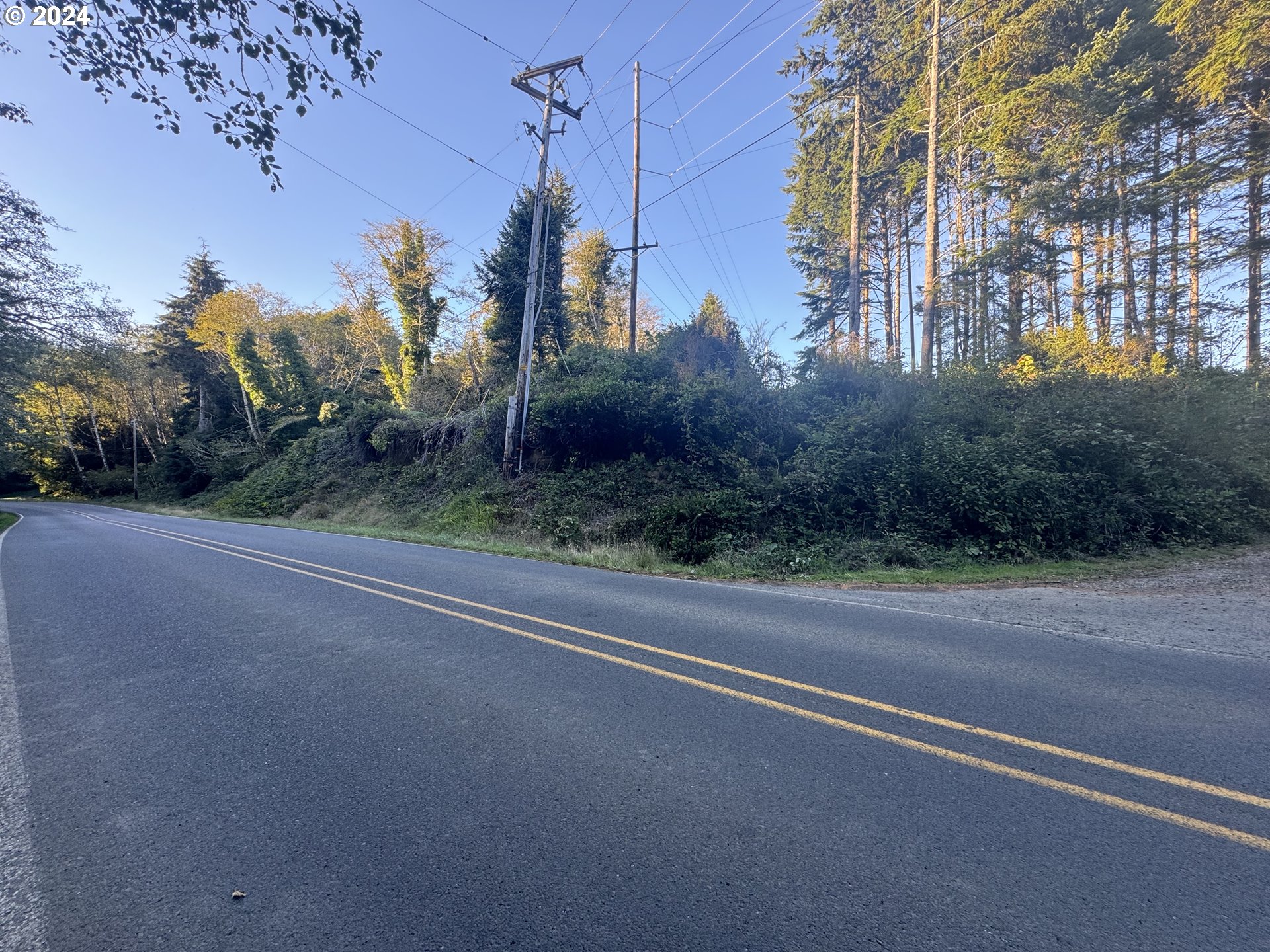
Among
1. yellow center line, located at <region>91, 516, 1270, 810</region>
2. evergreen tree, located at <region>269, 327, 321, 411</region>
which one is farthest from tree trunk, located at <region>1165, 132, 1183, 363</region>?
evergreen tree, located at <region>269, 327, 321, 411</region>

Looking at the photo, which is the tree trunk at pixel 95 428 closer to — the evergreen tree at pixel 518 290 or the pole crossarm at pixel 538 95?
the evergreen tree at pixel 518 290

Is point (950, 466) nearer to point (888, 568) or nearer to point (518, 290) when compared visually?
point (888, 568)

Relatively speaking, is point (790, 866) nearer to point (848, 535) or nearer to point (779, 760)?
point (779, 760)

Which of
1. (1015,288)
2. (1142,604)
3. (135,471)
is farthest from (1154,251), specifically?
(135,471)

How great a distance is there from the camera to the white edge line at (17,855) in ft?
6.16

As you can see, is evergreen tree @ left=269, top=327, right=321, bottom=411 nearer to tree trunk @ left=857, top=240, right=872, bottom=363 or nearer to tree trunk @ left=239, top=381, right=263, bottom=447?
tree trunk @ left=239, top=381, right=263, bottom=447

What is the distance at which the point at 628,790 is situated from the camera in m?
2.75

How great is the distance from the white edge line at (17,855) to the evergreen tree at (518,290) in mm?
20151

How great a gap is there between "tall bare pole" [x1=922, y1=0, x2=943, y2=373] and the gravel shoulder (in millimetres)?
10418

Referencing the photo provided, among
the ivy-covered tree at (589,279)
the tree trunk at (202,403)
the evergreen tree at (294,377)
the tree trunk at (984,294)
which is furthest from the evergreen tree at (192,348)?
the tree trunk at (984,294)

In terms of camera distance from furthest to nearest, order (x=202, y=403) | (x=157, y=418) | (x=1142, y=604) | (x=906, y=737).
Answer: (x=157, y=418) → (x=202, y=403) → (x=1142, y=604) → (x=906, y=737)

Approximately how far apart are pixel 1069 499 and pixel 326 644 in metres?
13.2

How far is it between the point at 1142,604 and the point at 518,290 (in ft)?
71.1

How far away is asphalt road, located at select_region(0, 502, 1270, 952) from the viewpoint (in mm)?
1943
